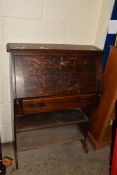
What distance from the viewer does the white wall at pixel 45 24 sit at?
1.58 m

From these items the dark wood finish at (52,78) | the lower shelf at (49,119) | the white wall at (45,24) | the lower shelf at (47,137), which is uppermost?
the white wall at (45,24)

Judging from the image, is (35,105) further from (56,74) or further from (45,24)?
(45,24)

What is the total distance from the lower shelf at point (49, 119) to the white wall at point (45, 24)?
0.83 feet

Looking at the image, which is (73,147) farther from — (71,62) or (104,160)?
(71,62)

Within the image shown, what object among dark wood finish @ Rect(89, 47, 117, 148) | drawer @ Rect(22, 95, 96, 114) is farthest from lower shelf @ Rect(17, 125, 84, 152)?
drawer @ Rect(22, 95, 96, 114)

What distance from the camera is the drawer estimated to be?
4.86ft

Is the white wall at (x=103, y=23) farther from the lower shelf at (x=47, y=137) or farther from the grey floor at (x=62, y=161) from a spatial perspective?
the grey floor at (x=62, y=161)

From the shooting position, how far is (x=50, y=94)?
1509 millimetres

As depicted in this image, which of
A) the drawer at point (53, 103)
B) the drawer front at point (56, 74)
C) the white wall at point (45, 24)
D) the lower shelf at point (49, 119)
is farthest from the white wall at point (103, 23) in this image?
the lower shelf at point (49, 119)

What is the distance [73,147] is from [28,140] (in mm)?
539

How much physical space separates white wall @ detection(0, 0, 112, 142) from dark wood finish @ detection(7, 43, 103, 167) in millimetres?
159

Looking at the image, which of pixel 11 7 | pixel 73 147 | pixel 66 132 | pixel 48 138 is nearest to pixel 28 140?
pixel 48 138

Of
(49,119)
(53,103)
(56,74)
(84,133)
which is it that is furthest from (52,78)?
(84,133)

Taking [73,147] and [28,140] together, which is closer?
[28,140]
